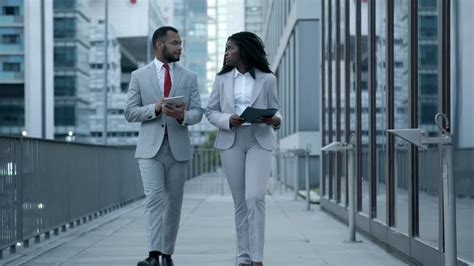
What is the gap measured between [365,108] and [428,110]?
163 inches

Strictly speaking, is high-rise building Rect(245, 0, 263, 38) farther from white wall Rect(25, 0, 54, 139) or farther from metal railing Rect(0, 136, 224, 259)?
metal railing Rect(0, 136, 224, 259)

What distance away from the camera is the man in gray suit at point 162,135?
7.87 meters

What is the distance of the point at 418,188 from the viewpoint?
27.8 feet

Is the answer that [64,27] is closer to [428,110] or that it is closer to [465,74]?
[428,110]

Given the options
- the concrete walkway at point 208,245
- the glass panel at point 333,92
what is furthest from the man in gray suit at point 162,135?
the glass panel at point 333,92

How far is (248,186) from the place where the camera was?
286 inches

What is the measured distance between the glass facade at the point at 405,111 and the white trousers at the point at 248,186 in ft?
4.35

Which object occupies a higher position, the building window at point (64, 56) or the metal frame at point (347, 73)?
the building window at point (64, 56)

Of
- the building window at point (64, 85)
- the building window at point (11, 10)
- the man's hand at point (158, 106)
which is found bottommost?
the man's hand at point (158, 106)

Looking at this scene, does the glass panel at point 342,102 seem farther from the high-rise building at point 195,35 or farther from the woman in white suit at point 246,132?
the high-rise building at point 195,35

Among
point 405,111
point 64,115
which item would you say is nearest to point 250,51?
point 405,111

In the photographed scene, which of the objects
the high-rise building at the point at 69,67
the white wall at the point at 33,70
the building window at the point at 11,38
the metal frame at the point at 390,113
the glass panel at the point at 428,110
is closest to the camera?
the glass panel at the point at 428,110

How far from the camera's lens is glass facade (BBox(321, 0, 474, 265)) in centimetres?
696

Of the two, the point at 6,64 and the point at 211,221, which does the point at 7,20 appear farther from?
the point at 211,221
